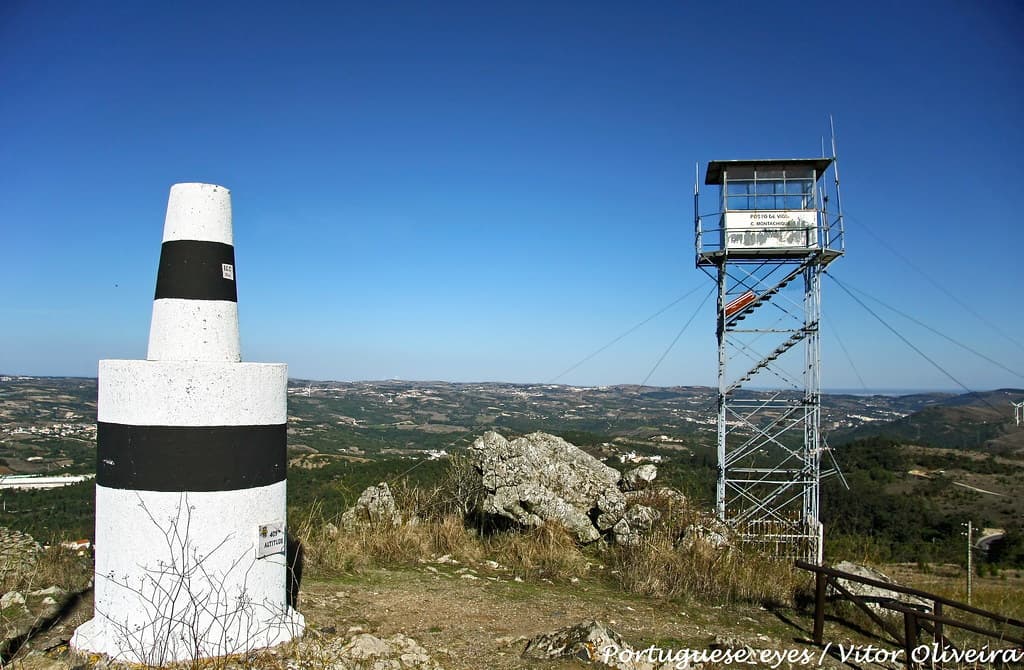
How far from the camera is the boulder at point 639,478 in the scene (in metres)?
10.9

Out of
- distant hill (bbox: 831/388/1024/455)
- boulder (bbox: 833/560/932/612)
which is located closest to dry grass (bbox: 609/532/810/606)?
boulder (bbox: 833/560/932/612)

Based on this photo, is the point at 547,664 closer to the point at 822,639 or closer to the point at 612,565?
the point at 822,639

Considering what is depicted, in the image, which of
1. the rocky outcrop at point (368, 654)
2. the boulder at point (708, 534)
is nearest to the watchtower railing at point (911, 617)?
the boulder at point (708, 534)

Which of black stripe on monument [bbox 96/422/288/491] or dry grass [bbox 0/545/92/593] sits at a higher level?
black stripe on monument [bbox 96/422/288/491]

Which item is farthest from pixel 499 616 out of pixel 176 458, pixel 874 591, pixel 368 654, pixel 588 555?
pixel 874 591

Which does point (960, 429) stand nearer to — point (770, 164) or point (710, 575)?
point (770, 164)

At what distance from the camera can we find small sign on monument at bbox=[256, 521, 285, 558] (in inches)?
189

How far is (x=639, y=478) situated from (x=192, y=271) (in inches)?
321

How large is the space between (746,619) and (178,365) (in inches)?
231

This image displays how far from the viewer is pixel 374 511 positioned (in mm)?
9758

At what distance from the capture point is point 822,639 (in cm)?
611

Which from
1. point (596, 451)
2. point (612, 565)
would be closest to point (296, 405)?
point (596, 451)

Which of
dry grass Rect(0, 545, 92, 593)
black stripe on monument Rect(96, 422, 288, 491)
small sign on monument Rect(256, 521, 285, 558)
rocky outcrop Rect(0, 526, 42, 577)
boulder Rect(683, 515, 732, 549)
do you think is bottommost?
dry grass Rect(0, 545, 92, 593)

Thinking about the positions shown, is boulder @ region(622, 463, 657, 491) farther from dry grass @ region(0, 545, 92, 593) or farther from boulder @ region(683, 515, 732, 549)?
dry grass @ region(0, 545, 92, 593)
